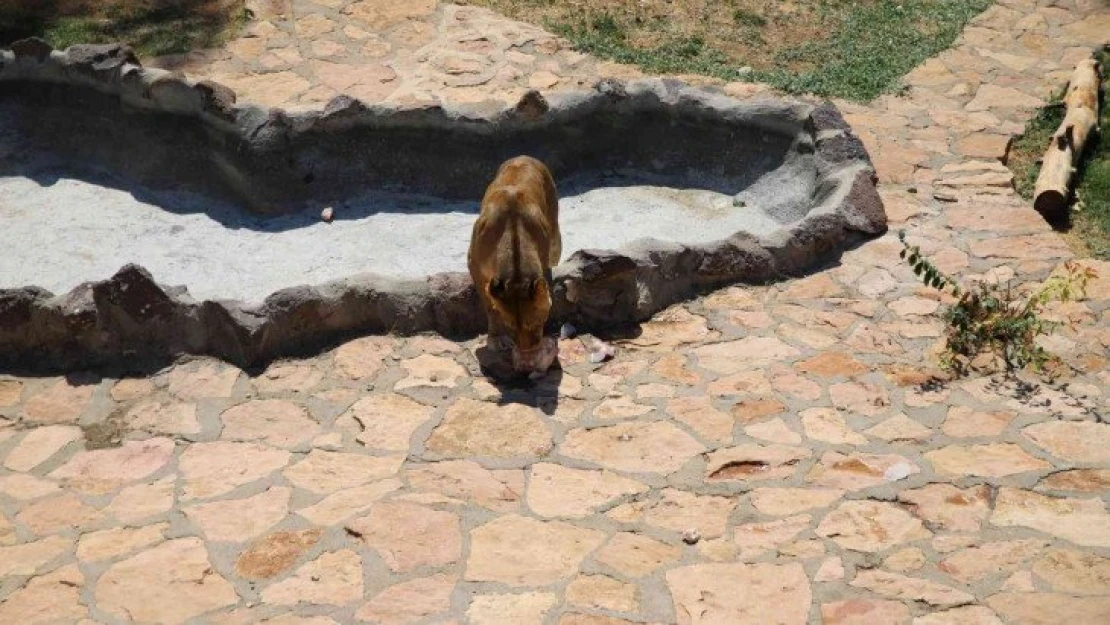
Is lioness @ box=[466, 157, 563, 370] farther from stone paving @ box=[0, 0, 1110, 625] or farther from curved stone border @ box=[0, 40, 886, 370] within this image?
curved stone border @ box=[0, 40, 886, 370]

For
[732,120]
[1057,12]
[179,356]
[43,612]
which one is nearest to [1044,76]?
[1057,12]

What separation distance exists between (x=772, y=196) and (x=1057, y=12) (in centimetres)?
547

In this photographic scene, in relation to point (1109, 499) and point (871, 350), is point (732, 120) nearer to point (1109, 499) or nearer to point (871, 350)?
point (871, 350)

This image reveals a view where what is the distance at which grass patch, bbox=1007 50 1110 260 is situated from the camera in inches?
408

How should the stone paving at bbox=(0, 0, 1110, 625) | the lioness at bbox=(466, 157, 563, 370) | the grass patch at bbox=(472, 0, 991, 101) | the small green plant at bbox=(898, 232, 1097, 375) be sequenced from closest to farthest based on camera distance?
the stone paving at bbox=(0, 0, 1110, 625) < the lioness at bbox=(466, 157, 563, 370) < the small green plant at bbox=(898, 232, 1097, 375) < the grass patch at bbox=(472, 0, 991, 101)

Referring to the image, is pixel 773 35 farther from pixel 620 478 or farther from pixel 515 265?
pixel 620 478

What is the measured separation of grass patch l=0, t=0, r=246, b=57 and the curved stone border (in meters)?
1.85

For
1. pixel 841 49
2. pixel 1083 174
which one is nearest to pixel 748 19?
pixel 841 49

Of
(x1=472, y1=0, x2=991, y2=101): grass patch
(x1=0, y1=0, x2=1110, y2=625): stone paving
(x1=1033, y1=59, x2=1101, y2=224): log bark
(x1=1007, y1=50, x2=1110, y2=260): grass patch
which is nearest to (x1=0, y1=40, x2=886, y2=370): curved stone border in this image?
(x1=0, y1=0, x2=1110, y2=625): stone paving

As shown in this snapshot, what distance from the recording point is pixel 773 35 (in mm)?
14094

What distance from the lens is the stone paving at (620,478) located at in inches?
257

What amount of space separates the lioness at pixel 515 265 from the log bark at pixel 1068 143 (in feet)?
14.4

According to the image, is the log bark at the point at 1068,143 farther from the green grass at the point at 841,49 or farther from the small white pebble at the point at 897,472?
the small white pebble at the point at 897,472

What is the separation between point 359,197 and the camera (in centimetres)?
1164
